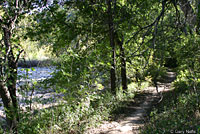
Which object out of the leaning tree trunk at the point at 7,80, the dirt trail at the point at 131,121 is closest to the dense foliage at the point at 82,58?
the leaning tree trunk at the point at 7,80

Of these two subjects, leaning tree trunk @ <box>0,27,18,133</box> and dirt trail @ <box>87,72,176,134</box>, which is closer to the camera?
leaning tree trunk @ <box>0,27,18,133</box>

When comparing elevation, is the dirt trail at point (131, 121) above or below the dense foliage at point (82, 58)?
below

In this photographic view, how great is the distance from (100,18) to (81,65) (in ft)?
10.00

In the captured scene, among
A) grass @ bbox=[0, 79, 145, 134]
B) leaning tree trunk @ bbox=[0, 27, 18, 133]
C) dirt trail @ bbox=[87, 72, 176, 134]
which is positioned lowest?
dirt trail @ bbox=[87, 72, 176, 134]

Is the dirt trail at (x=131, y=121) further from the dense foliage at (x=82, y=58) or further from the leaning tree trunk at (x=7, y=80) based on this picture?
the leaning tree trunk at (x=7, y=80)

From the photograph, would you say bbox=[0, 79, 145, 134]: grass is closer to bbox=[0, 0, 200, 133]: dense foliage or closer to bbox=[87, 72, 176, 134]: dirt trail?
bbox=[0, 0, 200, 133]: dense foliage

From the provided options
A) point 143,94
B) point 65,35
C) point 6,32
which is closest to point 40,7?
point 65,35

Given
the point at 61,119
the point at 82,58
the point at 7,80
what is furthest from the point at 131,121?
the point at 7,80

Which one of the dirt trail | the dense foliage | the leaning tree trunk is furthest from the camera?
the dirt trail

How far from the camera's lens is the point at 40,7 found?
5797mm

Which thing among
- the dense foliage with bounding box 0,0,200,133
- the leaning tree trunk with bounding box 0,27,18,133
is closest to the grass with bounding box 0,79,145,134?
the dense foliage with bounding box 0,0,200,133

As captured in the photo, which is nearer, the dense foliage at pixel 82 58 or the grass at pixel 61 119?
the dense foliage at pixel 82 58

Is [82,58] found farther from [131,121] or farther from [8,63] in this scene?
[131,121]

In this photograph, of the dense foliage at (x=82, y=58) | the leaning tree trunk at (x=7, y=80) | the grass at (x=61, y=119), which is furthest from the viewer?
the grass at (x=61, y=119)
